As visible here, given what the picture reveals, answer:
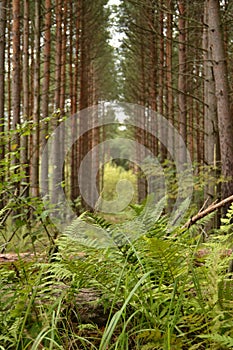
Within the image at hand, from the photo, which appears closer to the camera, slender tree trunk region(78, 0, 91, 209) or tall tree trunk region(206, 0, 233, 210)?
tall tree trunk region(206, 0, 233, 210)

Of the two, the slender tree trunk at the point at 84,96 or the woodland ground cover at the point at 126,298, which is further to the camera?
the slender tree trunk at the point at 84,96

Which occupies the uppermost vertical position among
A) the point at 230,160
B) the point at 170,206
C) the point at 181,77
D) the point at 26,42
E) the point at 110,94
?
the point at 110,94

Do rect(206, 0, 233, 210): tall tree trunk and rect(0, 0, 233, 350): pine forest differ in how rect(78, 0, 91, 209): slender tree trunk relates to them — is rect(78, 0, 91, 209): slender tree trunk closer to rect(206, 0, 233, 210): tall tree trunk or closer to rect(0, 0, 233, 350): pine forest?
rect(0, 0, 233, 350): pine forest

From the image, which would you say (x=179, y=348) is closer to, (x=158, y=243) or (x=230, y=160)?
(x=158, y=243)

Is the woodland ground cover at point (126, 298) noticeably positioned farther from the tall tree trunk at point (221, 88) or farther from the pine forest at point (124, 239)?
the tall tree trunk at point (221, 88)

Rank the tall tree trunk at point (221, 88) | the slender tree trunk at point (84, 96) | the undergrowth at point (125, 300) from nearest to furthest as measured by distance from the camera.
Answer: the undergrowth at point (125, 300) < the tall tree trunk at point (221, 88) < the slender tree trunk at point (84, 96)

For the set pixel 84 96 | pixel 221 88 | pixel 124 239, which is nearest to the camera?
pixel 124 239

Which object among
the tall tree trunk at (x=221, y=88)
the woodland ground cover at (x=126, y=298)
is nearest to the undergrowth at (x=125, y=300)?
the woodland ground cover at (x=126, y=298)

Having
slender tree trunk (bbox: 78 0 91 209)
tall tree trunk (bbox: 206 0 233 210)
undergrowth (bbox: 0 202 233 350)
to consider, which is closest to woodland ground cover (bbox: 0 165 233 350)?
undergrowth (bbox: 0 202 233 350)

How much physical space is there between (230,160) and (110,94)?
89.6 ft

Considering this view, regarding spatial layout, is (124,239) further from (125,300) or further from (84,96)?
(84,96)

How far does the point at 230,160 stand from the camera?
7211mm

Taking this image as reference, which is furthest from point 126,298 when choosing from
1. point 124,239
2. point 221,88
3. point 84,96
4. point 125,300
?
point 84,96

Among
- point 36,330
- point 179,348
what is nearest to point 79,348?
point 36,330
